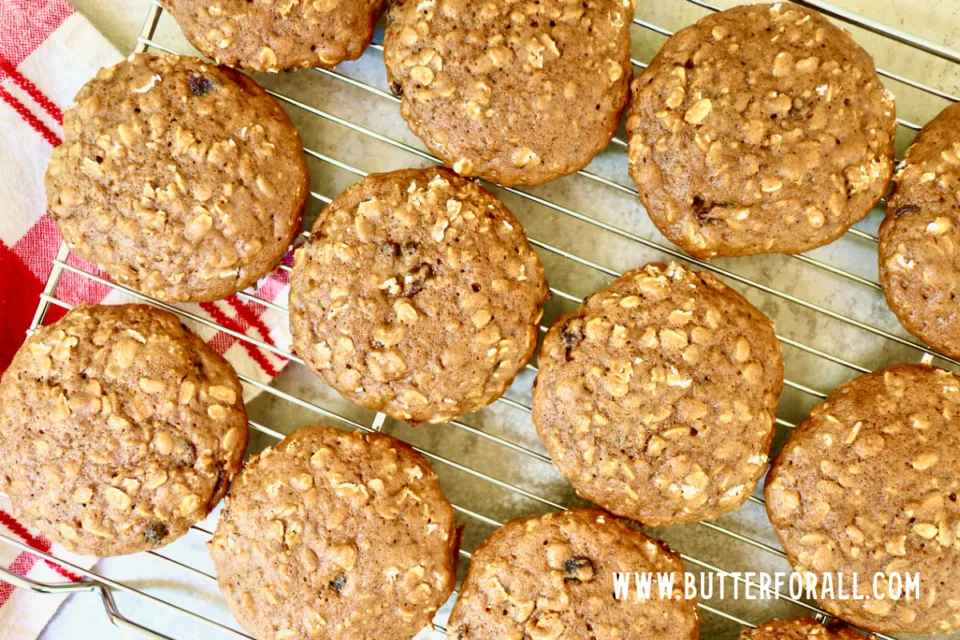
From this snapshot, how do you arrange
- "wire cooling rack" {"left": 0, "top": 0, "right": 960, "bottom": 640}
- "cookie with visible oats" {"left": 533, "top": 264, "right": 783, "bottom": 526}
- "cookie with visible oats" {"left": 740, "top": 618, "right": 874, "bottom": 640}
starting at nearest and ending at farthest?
"cookie with visible oats" {"left": 533, "top": 264, "right": 783, "bottom": 526} → "cookie with visible oats" {"left": 740, "top": 618, "right": 874, "bottom": 640} → "wire cooling rack" {"left": 0, "top": 0, "right": 960, "bottom": 640}

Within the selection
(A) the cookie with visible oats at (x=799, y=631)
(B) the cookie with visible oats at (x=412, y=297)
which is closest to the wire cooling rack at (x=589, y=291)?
(A) the cookie with visible oats at (x=799, y=631)

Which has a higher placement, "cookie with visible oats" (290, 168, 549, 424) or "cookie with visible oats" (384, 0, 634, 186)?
"cookie with visible oats" (384, 0, 634, 186)

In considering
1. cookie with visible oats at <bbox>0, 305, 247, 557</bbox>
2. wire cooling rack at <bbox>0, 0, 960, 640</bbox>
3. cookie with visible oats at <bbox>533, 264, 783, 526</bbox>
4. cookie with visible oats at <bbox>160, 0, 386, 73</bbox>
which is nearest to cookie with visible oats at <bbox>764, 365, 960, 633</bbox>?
cookie with visible oats at <bbox>533, 264, 783, 526</bbox>

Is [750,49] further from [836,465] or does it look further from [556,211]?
[836,465]

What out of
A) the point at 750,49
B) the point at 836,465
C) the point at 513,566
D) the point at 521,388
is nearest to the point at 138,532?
the point at 513,566

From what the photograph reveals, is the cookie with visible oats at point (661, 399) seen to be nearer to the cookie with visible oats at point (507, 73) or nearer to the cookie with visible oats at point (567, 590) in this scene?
the cookie with visible oats at point (567, 590)

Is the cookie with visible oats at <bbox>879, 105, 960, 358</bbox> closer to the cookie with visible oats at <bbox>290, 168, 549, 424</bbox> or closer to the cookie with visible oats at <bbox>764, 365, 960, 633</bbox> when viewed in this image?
the cookie with visible oats at <bbox>764, 365, 960, 633</bbox>
